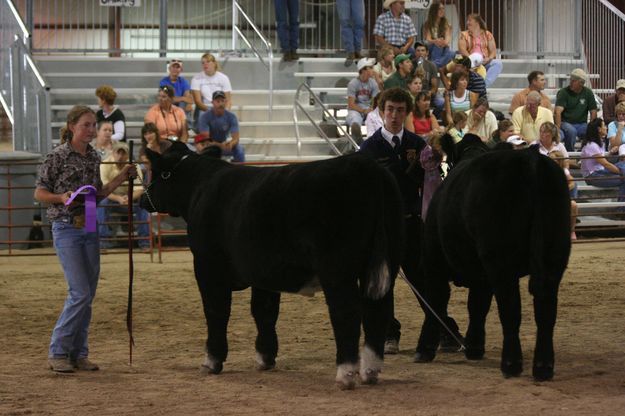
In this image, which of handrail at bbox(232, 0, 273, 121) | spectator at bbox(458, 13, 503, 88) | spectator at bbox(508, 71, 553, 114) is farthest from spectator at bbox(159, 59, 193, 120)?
spectator at bbox(508, 71, 553, 114)

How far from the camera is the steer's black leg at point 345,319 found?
6848mm

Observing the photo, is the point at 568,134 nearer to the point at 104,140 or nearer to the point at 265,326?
the point at 104,140

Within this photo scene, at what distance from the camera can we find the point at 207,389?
23.2 ft

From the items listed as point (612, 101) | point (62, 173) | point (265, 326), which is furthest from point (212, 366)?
point (612, 101)

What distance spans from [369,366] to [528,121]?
32.6 ft

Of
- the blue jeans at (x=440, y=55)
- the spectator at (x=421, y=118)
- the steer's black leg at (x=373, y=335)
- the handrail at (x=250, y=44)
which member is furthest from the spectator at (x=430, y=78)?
the steer's black leg at (x=373, y=335)

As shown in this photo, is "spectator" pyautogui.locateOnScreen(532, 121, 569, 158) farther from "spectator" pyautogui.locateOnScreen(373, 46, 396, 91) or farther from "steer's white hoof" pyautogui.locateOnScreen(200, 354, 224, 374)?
"steer's white hoof" pyautogui.locateOnScreen(200, 354, 224, 374)

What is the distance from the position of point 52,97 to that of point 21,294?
6.22m

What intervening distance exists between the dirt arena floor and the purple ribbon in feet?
3.18

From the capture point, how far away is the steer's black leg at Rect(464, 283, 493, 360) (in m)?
7.96

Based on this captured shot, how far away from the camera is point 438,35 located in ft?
60.0

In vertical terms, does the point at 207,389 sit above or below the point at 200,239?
below

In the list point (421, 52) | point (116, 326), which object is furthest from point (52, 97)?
point (116, 326)

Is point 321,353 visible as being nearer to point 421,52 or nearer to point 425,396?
point 425,396
